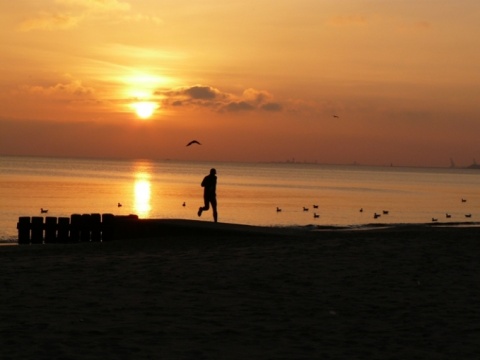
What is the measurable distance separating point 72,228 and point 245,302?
1630cm

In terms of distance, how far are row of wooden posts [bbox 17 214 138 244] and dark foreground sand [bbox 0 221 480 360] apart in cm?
657

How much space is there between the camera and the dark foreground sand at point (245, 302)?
8.98 m

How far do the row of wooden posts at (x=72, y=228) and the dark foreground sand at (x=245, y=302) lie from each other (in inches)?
259

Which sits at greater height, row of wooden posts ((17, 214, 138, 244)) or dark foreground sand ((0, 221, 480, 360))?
row of wooden posts ((17, 214, 138, 244))

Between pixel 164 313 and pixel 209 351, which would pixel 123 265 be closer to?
pixel 164 313

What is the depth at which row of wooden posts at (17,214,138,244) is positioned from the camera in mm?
26469

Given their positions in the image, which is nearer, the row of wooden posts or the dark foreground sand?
the dark foreground sand

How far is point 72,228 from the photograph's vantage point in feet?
88.8

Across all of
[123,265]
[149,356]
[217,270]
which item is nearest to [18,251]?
[123,265]

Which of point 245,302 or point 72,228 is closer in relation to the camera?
point 245,302

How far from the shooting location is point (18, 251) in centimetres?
2075

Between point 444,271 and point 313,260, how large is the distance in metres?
2.87

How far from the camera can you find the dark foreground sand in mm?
8984

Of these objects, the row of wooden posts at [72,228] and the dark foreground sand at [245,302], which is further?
the row of wooden posts at [72,228]
